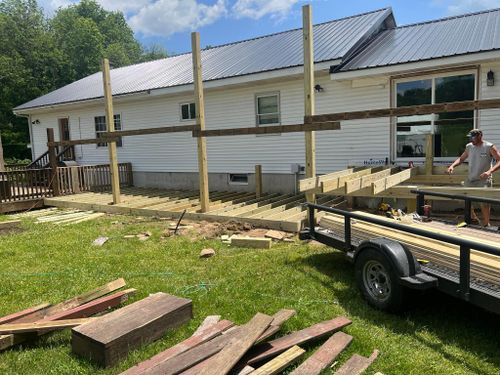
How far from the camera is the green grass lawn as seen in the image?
11.4 feet

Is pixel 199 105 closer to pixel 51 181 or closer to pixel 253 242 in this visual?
pixel 253 242

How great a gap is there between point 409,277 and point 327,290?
47.5 inches

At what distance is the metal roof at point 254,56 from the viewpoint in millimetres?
11664

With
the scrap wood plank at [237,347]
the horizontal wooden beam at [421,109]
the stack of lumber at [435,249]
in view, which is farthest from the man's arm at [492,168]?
the scrap wood plank at [237,347]

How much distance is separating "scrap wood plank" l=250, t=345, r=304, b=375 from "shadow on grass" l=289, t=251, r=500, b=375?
1043mm

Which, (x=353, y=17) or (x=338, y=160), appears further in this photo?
(x=353, y=17)

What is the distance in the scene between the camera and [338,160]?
1116cm

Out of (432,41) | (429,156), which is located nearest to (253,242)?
(429,156)

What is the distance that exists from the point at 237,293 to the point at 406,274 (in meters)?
1.93

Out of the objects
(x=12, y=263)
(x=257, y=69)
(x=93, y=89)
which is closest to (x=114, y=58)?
(x=93, y=89)

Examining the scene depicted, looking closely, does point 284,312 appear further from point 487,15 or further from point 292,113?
point 487,15

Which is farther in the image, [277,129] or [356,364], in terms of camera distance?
[277,129]

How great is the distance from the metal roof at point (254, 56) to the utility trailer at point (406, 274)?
23.4 ft

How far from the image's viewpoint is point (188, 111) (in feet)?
46.9
